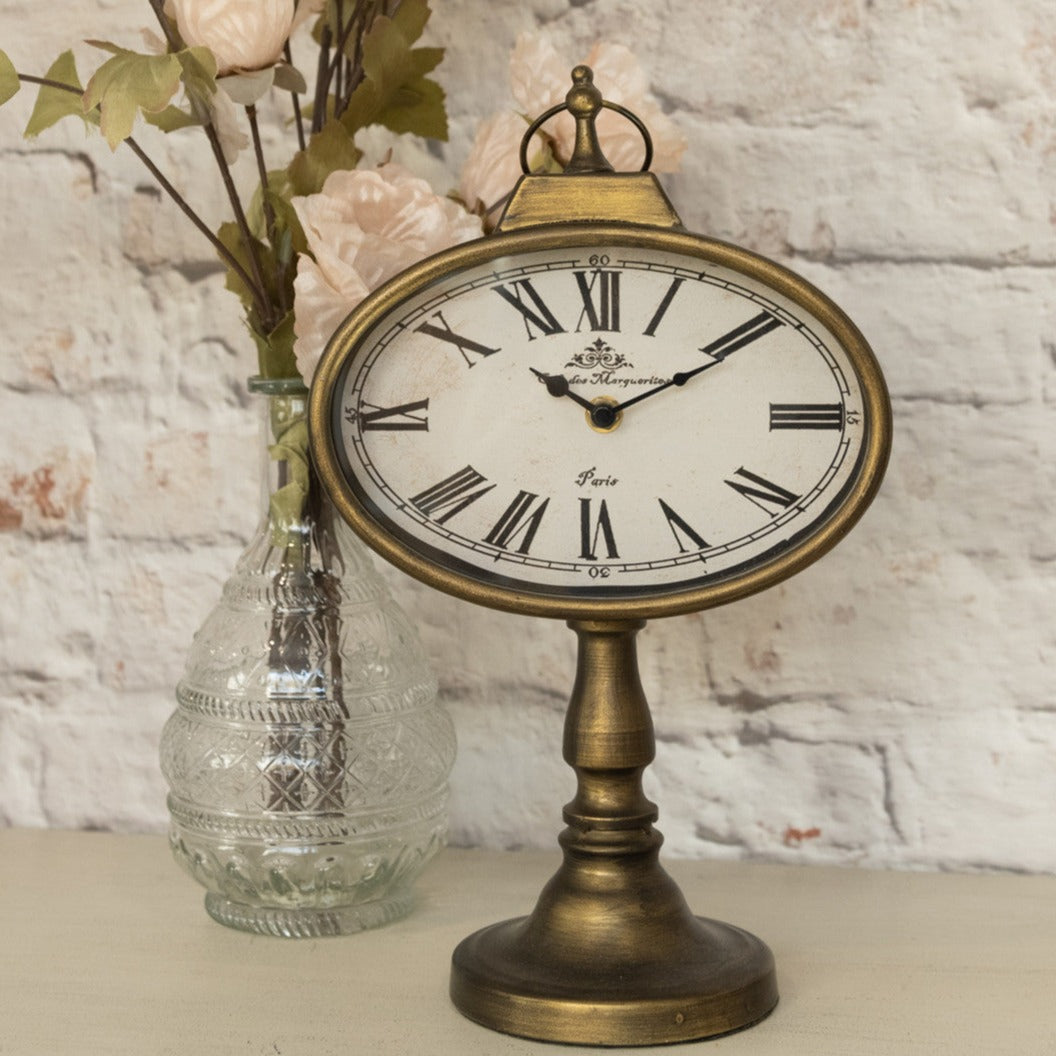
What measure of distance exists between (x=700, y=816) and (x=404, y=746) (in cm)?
30

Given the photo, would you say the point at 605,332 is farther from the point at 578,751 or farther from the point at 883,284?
the point at 883,284

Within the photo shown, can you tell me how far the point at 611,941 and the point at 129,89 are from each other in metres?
0.58

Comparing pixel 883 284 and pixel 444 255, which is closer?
pixel 444 255

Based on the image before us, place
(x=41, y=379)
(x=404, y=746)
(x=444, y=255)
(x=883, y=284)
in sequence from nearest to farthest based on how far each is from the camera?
(x=444, y=255)
(x=404, y=746)
(x=883, y=284)
(x=41, y=379)

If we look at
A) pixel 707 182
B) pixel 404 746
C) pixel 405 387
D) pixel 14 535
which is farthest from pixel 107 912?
pixel 707 182

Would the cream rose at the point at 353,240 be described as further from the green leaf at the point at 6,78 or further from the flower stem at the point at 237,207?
the green leaf at the point at 6,78

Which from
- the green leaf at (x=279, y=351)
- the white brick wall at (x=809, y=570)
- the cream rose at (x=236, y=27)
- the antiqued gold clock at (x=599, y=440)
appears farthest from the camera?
the white brick wall at (x=809, y=570)

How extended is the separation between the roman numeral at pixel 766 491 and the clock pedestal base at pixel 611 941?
0.34ft

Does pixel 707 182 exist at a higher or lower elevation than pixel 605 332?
higher

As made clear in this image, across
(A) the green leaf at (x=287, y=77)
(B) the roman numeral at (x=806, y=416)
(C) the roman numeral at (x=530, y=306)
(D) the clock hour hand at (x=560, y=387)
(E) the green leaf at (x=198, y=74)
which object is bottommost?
(B) the roman numeral at (x=806, y=416)

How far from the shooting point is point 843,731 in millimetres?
1240

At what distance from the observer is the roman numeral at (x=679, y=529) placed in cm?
88

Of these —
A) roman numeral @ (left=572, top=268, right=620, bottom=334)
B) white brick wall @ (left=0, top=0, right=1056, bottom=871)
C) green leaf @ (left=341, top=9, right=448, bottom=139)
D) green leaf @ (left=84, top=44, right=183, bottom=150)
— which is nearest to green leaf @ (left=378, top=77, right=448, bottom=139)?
green leaf @ (left=341, top=9, right=448, bottom=139)

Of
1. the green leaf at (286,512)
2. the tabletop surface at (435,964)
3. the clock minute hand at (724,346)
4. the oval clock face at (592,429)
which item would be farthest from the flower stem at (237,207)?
the tabletop surface at (435,964)
